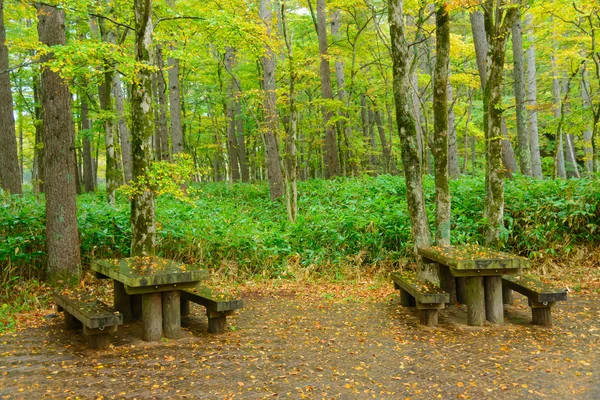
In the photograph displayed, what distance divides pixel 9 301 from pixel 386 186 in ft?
30.1

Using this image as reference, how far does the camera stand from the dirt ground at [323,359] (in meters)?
3.88

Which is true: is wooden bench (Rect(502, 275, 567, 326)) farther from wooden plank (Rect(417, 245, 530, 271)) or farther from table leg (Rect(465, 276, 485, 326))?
table leg (Rect(465, 276, 485, 326))

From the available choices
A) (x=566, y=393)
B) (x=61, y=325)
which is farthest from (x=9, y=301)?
(x=566, y=393)

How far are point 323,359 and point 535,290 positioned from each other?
2865mm

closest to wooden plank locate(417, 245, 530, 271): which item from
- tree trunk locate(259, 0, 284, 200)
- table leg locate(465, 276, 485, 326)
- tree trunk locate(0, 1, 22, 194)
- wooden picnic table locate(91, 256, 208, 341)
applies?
table leg locate(465, 276, 485, 326)

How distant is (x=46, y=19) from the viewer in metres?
7.18

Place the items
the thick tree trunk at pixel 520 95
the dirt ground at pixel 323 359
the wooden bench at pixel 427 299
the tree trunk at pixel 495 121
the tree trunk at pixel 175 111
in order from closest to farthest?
the dirt ground at pixel 323 359 < the wooden bench at pixel 427 299 < the tree trunk at pixel 495 121 < the thick tree trunk at pixel 520 95 < the tree trunk at pixel 175 111

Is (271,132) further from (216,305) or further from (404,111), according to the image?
(216,305)

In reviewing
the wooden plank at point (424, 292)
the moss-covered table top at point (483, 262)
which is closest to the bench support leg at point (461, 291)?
the wooden plank at point (424, 292)

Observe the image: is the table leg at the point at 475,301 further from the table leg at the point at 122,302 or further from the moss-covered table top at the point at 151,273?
the table leg at the point at 122,302

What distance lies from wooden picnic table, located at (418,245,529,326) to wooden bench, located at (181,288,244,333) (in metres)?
2.65

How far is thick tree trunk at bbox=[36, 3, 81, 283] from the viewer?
23.6ft

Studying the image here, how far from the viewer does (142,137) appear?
6.22 metres

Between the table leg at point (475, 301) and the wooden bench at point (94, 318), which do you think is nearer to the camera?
the wooden bench at point (94, 318)
